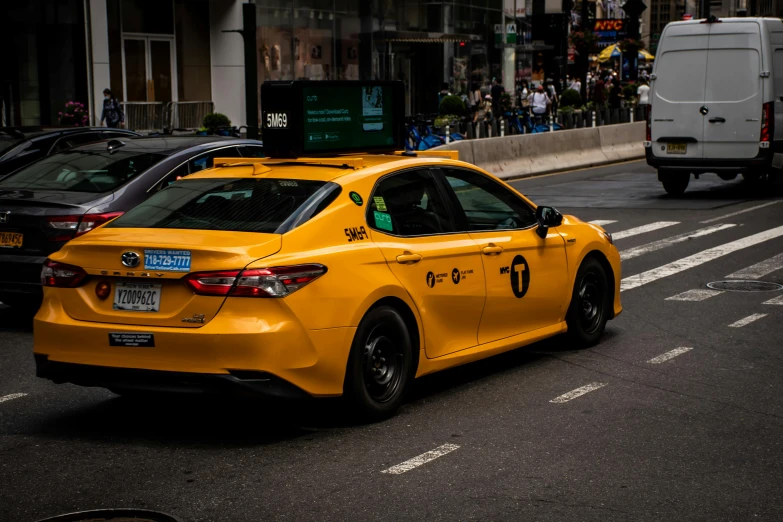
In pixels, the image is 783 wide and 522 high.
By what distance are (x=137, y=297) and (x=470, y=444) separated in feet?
6.31

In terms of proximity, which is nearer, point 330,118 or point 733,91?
point 330,118

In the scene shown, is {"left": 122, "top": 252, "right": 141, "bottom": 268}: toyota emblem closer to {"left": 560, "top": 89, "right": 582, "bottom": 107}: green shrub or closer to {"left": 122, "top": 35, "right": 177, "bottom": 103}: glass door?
{"left": 122, "top": 35, "right": 177, "bottom": 103}: glass door

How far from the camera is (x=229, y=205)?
702cm

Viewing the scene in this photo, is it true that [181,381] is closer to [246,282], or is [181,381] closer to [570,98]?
[246,282]

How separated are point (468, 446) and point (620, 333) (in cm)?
358

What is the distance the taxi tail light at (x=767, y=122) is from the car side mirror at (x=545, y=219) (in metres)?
12.7

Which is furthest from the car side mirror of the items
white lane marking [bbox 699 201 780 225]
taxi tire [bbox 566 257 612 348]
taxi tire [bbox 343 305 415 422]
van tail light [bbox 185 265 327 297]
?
white lane marking [bbox 699 201 780 225]

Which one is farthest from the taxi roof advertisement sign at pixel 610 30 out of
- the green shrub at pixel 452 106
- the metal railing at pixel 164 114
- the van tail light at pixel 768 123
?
the van tail light at pixel 768 123

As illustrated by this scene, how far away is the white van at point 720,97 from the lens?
2006cm

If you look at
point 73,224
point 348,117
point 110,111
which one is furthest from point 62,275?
point 110,111

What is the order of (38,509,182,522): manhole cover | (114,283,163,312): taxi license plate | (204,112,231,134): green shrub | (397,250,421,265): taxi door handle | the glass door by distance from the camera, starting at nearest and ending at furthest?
(38,509,182,522): manhole cover < (114,283,163,312): taxi license plate < (397,250,421,265): taxi door handle < (204,112,231,134): green shrub < the glass door

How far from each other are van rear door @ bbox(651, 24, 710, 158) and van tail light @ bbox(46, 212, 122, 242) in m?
13.4

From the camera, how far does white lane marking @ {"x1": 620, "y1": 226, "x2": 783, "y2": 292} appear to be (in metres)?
12.3

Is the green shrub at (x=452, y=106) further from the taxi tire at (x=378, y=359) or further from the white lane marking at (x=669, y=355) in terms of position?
the taxi tire at (x=378, y=359)
